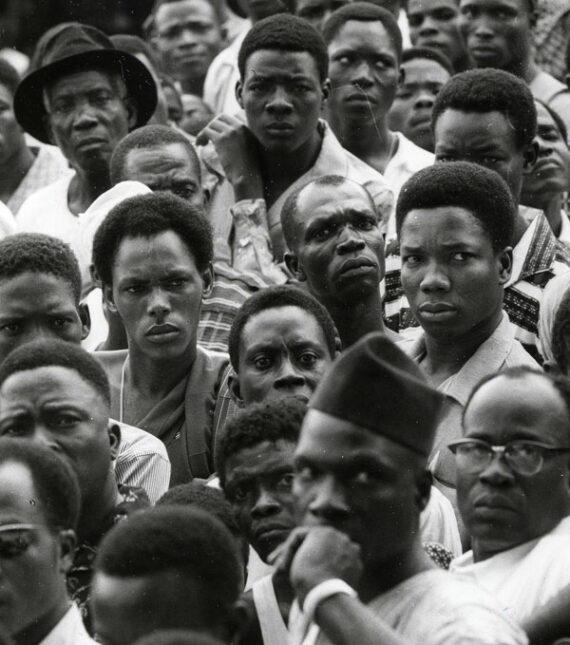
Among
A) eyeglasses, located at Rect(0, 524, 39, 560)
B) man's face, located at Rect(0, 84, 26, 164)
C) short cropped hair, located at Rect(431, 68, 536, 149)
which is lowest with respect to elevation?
man's face, located at Rect(0, 84, 26, 164)

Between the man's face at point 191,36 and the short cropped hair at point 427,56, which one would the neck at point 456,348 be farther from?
the man's face at point 191,36

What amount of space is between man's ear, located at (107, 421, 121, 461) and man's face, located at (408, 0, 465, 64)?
4649 mm

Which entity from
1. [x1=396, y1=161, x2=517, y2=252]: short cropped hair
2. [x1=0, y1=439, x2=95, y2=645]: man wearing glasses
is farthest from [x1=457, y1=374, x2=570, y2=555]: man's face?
[x1=396, y1=161, x2=517, y2=252]: short cropped hair

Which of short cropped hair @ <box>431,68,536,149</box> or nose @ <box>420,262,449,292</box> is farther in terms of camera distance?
short cropped hair @ <box>431,68,536,149</box>

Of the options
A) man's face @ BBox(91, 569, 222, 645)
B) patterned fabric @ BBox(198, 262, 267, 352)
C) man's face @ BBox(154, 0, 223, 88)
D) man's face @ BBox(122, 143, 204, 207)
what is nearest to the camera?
man's face @ BBox(91, 569, 222, 645)

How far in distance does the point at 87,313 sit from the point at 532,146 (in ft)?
5.94

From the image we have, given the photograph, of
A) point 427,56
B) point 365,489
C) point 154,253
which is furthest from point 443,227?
point 427,56

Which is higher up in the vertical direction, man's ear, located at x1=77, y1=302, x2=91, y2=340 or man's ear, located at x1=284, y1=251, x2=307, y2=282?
man's ear, located at x1=284, y1=251, x2=307, y2=282

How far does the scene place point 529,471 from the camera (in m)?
4.79

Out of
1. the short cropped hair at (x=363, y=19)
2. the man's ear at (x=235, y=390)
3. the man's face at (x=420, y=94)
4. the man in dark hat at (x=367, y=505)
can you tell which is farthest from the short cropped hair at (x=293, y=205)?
the man in dark hat at (x=367, y=505)

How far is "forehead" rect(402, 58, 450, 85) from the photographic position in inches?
373

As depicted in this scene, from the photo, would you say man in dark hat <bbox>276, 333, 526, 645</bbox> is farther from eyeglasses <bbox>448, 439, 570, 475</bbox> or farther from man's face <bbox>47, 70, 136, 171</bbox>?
man's face <bbox>47, 70, 136, 171</bbox>

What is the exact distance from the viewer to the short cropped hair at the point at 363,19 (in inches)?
355

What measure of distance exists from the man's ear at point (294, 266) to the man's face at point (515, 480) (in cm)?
238
